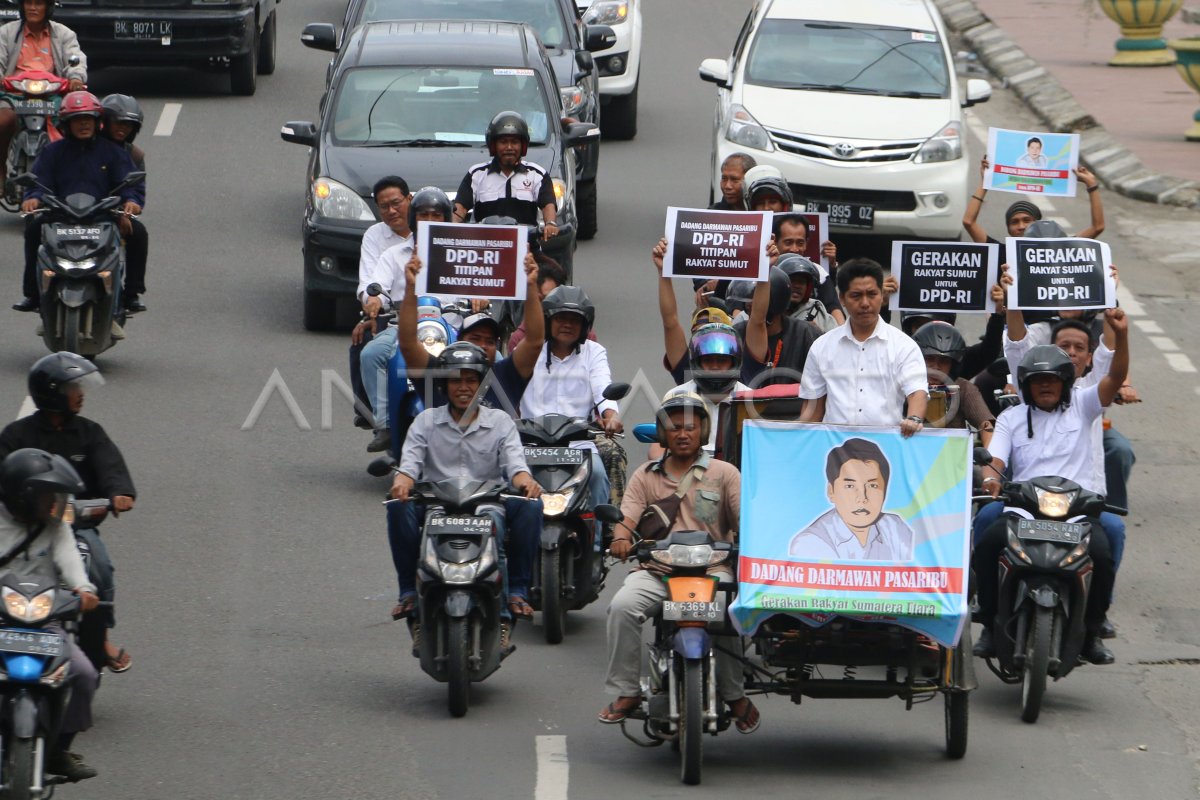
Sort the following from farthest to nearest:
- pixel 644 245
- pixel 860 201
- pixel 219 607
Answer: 1. pixel 644 245
2. pixel 860 201
3. pixel 219 607

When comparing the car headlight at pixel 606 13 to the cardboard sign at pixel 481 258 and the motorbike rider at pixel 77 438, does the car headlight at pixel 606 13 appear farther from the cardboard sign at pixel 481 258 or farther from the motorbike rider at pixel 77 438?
the motorbike rider at pixel 77 438

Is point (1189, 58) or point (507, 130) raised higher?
point (507, 130)

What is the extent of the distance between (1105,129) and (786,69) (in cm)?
640

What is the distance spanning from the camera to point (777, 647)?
30.5 ft

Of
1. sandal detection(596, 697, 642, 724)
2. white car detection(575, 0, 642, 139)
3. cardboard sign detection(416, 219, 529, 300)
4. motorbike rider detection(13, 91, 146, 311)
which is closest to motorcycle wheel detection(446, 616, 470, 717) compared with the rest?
sandal detection(596, 697, 642, 724)

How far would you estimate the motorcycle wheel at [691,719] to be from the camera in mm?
8875

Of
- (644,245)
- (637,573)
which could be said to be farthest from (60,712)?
(644,245)

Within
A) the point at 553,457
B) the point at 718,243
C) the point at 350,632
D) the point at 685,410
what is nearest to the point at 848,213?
the point at 718,243

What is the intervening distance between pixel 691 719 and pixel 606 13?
15674 millimetres

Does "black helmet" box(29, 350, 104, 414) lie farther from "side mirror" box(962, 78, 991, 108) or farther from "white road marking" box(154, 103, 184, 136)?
"white road marking" box(154, 103, 184, 136)

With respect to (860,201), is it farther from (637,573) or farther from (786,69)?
(637,573)

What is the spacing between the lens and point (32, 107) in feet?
61.5

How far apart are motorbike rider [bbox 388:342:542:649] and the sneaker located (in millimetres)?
1962

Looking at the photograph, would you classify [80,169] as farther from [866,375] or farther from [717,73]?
[866,375]
